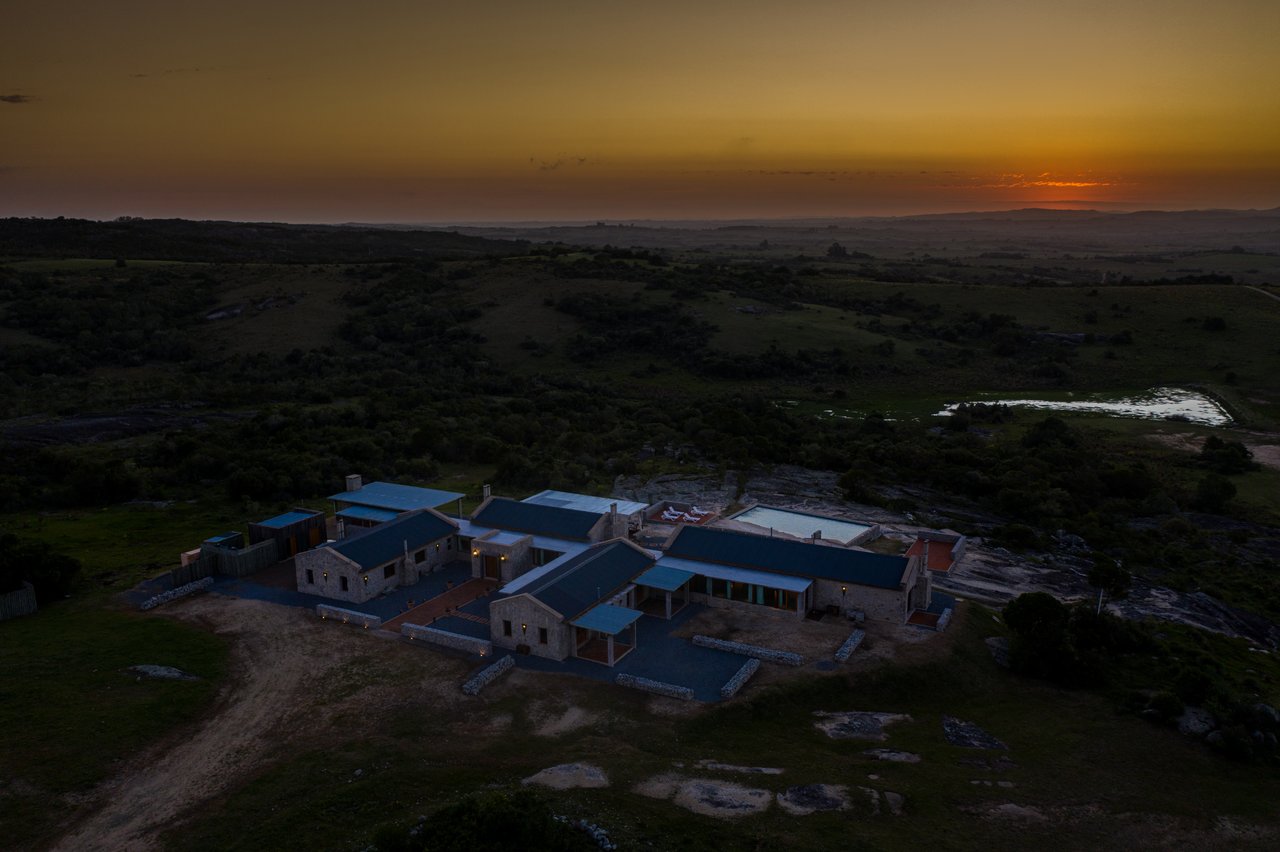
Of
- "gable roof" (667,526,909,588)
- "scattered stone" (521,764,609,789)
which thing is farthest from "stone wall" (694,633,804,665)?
"scattered stone" (521,764,609,789)

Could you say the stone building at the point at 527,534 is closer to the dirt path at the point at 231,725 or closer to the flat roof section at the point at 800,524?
the flat roof section at the point at 800,524

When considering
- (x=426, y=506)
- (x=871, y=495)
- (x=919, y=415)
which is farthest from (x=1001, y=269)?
(x=426, y=506)

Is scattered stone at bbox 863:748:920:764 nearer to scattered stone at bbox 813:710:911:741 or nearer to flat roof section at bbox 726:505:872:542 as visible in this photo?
scattered stone at bbox 813:710:911:741

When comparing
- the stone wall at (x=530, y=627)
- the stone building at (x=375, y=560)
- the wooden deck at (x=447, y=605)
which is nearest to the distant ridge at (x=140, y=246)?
the stone building at (x=375, y=560)

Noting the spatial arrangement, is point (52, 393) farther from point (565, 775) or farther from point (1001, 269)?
point (1001, 269)

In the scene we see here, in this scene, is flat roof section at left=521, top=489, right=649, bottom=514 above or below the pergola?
above

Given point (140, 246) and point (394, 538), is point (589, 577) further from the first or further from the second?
point (140, 246)

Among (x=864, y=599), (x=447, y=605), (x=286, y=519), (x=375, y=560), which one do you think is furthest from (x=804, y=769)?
(x=286, y=519)
